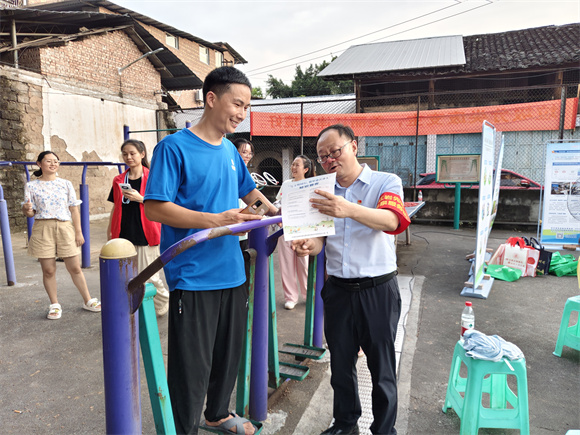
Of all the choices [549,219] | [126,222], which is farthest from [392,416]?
[549,219]

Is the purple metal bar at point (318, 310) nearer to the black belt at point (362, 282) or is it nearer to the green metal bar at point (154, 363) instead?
the black belt at point (362, 282)

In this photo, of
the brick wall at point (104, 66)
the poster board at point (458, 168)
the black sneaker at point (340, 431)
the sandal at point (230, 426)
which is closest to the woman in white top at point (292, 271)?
the black sneaker at point (340, 431)

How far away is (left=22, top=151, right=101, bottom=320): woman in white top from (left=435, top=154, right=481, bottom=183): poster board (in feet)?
26.3

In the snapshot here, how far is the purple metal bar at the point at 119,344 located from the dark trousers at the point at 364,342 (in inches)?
40.8

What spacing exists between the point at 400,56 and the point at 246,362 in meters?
15.0

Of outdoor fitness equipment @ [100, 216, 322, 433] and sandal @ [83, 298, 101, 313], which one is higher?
outdoor fitness equipment @ [100, 216, 322, 433]

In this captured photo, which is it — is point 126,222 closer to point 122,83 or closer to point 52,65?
point 52,65

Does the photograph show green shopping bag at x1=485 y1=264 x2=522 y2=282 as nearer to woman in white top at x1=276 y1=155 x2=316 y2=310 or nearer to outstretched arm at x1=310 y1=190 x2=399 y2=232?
woman in white top at x1=276 y1=155 x2=316 y2=310

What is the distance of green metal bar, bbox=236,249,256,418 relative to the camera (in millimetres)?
2008

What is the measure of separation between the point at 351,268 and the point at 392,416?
2.48 feet

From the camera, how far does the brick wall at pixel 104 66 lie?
9.98 metres

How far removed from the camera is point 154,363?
4.30ft

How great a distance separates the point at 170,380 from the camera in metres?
1.67

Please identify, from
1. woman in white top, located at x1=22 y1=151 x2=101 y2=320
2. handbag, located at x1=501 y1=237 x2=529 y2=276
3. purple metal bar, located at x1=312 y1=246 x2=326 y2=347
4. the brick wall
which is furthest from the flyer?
the brick wall
